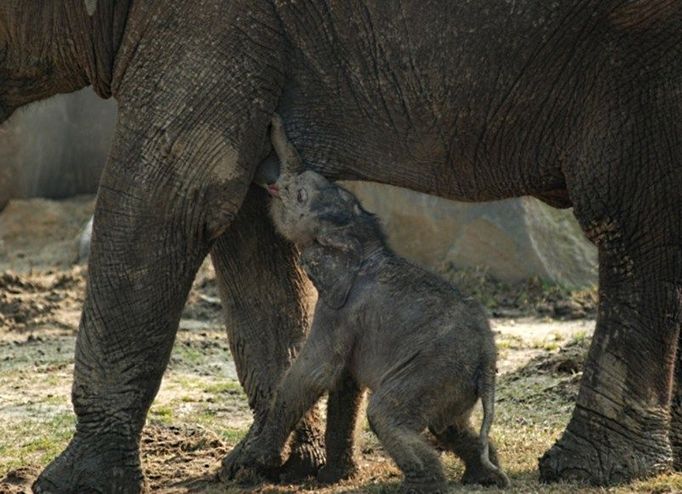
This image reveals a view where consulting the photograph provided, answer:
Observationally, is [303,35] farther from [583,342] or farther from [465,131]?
[583,342]

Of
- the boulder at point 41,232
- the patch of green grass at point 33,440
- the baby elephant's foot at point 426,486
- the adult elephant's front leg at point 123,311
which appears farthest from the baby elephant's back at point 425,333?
the boulder at point 41,232

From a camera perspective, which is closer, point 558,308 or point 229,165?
point 229,165

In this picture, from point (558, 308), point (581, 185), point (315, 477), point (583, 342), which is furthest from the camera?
point (558, 308)

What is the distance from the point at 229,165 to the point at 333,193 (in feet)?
1.70

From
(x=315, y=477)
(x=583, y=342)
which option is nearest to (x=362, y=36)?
(x=315, y=477)

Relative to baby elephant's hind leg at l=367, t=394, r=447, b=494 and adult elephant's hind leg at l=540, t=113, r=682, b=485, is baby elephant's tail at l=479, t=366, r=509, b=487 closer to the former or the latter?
baby elephant's hind leg at l=367, t=394, r=447, b=494

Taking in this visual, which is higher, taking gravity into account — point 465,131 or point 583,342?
point 465,131

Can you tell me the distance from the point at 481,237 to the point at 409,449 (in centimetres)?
665

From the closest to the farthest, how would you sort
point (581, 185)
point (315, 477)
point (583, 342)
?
point (581, 185), point (315, 477), point (583, 342)

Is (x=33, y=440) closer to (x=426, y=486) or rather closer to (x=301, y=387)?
(x=301, y=387)

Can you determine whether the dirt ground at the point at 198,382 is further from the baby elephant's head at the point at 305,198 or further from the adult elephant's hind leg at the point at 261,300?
the baby elephant's head at the point at 305,198

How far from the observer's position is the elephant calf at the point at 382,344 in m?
6.88

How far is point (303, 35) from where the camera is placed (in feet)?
24.3

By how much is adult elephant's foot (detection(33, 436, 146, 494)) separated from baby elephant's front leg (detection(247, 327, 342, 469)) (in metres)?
0.65
